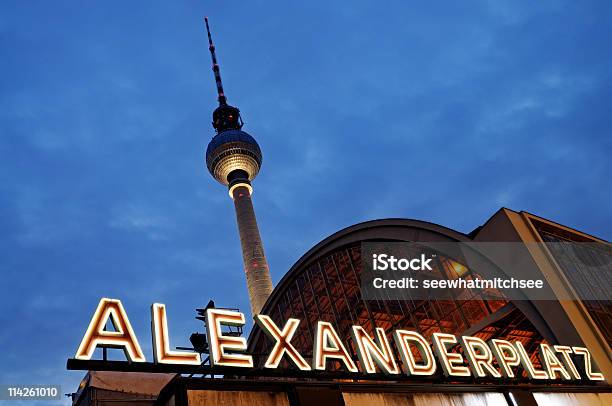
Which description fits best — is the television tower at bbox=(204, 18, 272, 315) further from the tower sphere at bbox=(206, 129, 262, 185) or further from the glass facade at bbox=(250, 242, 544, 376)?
the glass facade at bbox=(250, 242, 544, 376)

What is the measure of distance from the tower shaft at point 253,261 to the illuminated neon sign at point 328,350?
64.6 m

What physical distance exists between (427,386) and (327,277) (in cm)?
2769

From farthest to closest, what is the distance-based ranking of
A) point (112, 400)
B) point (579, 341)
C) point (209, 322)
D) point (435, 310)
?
1. point (435, 310)
2. point (579, 341)
3. point (209, 322)
4. point (112, 400)

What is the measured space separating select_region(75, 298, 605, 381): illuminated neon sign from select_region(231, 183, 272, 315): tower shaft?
212 ft

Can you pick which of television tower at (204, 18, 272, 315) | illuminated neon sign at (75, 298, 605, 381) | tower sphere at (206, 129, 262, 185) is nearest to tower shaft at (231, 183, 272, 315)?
television tower at (204, 18, 272, 315)

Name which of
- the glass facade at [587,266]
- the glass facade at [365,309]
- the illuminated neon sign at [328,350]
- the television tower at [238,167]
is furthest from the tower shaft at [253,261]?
the illuminated neon sign at [328,350]

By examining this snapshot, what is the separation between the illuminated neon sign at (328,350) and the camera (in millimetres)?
14031

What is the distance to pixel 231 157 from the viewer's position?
111 meters

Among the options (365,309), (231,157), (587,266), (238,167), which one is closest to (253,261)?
(238,167)

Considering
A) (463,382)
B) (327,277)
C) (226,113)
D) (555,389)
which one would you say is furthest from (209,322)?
(226,113)

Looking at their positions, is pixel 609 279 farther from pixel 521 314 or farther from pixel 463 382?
pixel 463 382

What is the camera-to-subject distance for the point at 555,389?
1906 cm

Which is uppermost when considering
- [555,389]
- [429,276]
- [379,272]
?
[379,272]

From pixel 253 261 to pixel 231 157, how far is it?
1241 inches
